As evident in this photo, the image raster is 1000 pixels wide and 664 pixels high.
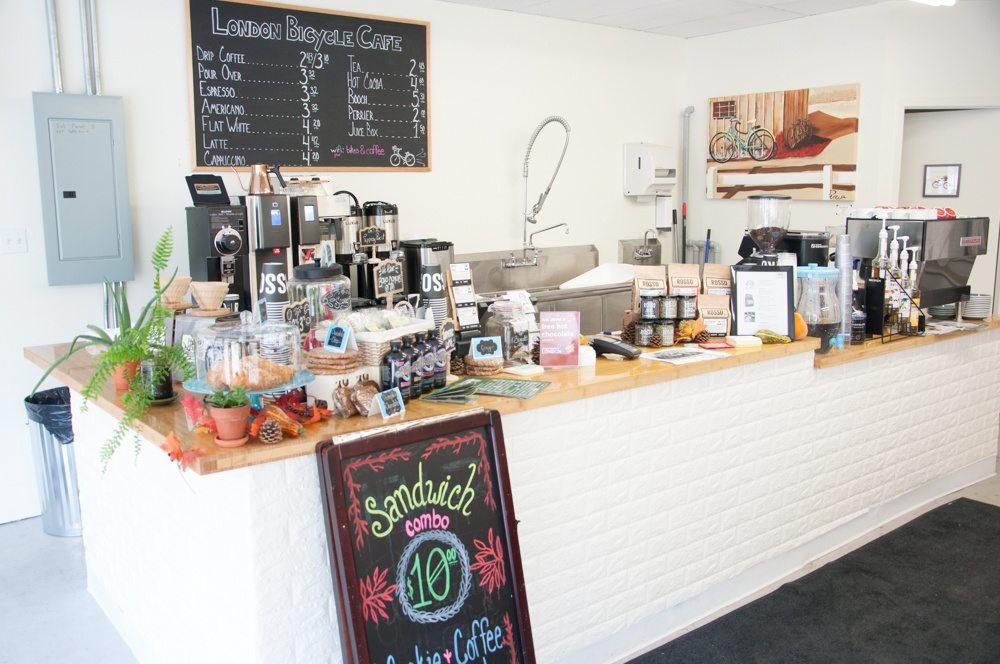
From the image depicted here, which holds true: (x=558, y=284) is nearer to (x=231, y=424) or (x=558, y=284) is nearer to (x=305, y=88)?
(x=305, y=88)

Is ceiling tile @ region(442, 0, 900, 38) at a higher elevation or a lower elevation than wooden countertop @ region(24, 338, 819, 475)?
higher

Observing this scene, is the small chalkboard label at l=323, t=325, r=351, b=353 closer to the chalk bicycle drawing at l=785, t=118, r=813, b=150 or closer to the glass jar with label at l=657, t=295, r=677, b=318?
the glass jar with label at l=657, t=295, r=677, b=318

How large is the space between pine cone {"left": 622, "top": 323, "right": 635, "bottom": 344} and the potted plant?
179cm

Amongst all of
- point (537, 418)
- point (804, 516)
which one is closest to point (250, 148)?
point (537, 418)

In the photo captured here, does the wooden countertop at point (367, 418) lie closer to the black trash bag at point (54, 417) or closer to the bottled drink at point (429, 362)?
the bottled drink at point (429, 362)

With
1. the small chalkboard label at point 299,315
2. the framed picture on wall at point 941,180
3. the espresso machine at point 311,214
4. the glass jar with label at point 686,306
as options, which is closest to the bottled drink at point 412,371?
the small chalkboard label at point 299,315

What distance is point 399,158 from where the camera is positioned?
5.45 meters

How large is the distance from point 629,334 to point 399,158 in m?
2.70

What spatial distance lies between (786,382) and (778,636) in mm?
1018

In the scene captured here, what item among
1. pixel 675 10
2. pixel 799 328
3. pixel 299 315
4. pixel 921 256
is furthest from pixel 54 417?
pixel 675 10

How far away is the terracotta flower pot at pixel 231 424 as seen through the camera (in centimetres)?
197

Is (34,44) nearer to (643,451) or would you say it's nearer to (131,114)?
(131,114)

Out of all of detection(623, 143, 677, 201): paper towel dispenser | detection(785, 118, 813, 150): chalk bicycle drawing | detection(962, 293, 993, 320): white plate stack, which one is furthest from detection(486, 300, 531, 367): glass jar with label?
detection(785, 118, 813, 150): chalk bicycle drawing

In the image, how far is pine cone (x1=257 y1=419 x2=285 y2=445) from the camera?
2021 mm
